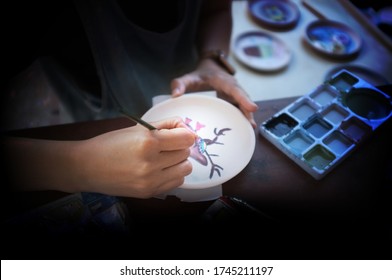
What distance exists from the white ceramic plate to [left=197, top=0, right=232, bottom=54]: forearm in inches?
21.7

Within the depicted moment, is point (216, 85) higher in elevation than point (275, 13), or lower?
lower

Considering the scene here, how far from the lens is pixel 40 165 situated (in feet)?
3.14

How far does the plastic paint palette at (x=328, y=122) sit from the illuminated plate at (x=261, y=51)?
892 millimetres

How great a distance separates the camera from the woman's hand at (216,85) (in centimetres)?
113

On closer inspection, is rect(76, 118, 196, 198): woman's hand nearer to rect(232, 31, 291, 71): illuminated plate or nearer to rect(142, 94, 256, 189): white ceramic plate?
rect(142, 94, 256, 189): white ceramic plate

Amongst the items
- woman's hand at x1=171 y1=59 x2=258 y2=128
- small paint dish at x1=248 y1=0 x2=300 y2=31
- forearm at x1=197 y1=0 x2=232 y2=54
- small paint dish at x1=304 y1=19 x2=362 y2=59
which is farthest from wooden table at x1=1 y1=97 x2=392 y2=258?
small paint dish at x1=248 y1=0 x2=300 y2=31

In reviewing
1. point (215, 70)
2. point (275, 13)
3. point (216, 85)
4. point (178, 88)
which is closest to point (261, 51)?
point (275, 13)

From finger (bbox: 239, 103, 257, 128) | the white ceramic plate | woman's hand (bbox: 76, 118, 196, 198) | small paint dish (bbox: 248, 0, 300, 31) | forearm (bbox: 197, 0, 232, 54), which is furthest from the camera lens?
small paint dish (bbox: 248, 0, 300, 31)

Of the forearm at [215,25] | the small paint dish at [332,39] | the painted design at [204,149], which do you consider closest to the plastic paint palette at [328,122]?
the painted design at [204,149]

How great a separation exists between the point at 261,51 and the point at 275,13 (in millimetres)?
395

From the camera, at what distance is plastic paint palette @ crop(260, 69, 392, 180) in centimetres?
105

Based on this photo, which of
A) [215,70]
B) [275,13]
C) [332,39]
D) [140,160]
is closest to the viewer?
[140,160]

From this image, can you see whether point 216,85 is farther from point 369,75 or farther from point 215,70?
point 369,75

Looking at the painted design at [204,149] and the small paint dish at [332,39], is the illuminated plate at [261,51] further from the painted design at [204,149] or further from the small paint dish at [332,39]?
the painted design at [204,149]
